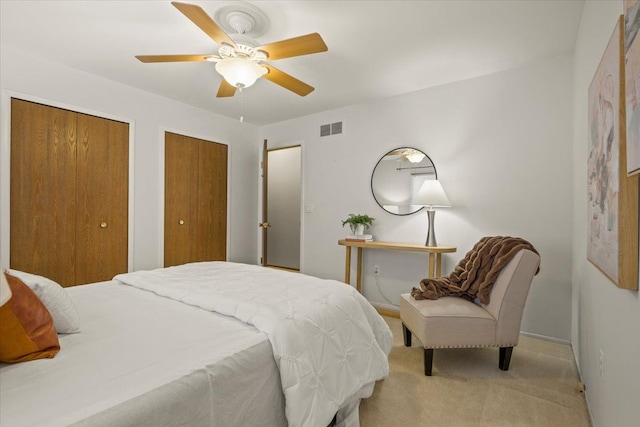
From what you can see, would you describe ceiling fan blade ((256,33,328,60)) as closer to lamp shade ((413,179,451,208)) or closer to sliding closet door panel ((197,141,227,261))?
lamp shade ((413,179,451,208))

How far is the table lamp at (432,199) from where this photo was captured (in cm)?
311

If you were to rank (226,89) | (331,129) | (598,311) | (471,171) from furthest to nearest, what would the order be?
(331,129), (471,171), (226,89), (598,311)

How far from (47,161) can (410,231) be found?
3562 millimetres

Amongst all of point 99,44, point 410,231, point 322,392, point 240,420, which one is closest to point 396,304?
point 410,231

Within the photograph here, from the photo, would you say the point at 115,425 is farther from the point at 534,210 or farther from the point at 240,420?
the point at 534,210

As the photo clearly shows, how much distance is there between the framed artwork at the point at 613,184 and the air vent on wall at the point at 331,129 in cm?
275

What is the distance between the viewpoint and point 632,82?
97cm

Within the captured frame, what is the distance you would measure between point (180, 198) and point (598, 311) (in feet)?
13.0

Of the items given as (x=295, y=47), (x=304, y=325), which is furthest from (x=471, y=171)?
(x=304, y=325)

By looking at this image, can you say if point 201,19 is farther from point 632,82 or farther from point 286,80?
point 632,82

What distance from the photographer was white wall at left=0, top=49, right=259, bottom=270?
2.74 m

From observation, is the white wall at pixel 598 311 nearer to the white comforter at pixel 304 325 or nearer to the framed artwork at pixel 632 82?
the framed artwork at pixel 632 82

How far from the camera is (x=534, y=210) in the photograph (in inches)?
113

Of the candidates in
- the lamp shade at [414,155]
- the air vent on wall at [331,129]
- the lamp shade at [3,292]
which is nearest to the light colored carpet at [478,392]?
the lamp shade at [3,292]
